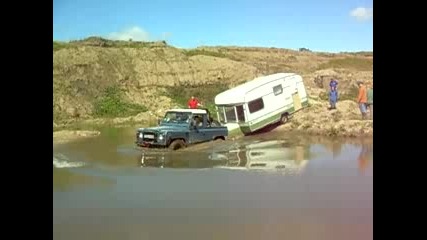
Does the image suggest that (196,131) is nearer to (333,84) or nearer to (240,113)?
(240,113)

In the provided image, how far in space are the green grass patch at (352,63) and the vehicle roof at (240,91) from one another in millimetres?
228

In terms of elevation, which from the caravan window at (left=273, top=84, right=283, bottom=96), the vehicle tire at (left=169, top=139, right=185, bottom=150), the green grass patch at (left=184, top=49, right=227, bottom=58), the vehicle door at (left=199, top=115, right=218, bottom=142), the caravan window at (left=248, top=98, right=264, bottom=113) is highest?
the green grass patch at (left=184, top=49, right=227, bottom=58)

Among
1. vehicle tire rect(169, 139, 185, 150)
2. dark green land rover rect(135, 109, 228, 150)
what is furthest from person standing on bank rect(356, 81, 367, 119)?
vehicle tire rect(169, 139, 185, 150)

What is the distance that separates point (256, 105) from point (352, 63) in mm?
611

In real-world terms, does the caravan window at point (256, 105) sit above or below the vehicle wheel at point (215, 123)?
above

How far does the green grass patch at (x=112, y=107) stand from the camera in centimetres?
365

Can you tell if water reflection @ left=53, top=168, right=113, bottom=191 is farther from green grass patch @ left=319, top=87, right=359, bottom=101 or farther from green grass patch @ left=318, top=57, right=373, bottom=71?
green grass patch @ left=318, top=57, right=373, bottom=71

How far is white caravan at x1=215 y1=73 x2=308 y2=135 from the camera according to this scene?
3.67 meters

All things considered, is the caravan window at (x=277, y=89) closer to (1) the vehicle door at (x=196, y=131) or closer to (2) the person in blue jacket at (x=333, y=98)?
(2) the person in blue jacket at (x=333, y=98)

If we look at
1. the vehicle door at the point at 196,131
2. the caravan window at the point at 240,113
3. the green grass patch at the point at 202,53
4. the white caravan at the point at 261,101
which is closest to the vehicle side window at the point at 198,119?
the vehicle door at the point at 196,131
